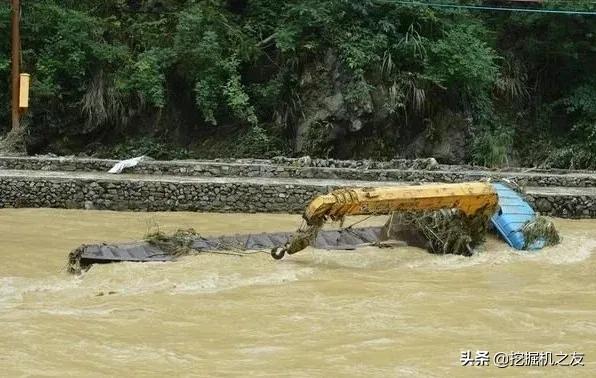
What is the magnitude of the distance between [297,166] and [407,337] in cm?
1171

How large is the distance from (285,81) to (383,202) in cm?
1314

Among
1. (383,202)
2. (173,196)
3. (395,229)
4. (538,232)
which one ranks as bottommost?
(173,196)

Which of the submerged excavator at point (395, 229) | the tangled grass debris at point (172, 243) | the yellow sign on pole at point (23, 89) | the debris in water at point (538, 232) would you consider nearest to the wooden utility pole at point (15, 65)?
the yellow sign on pole at point (23, 89)

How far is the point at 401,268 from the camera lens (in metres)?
11.0

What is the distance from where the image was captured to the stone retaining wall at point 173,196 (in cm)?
1677

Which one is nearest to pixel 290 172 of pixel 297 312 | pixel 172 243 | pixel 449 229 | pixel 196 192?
pixel 196 192

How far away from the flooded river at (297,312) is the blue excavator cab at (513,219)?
25 centimetres

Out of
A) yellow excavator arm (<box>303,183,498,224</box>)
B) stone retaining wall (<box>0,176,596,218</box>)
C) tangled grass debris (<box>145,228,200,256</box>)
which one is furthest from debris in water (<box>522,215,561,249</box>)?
tangled grass debris (<box>145,228,200,256</box>)

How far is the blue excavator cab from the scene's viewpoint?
1241cm

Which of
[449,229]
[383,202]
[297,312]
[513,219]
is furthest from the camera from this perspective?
[513,219]

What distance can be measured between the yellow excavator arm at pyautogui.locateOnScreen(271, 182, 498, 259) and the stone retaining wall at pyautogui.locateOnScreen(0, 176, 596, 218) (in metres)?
5.70

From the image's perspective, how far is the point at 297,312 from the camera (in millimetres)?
8211

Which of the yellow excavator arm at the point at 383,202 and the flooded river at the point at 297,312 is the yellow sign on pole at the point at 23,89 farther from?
the yellow excavator arm at the point at 383,202

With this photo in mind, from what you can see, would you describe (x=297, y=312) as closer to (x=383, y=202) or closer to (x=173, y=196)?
(x=383, y=202)
